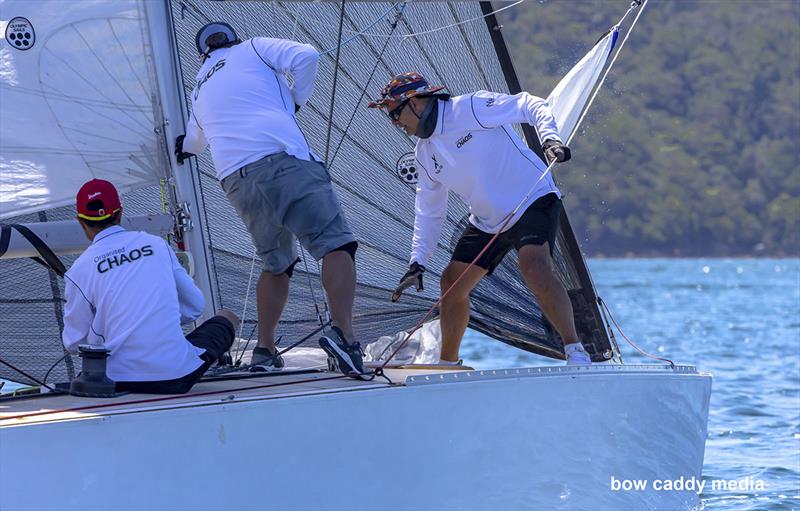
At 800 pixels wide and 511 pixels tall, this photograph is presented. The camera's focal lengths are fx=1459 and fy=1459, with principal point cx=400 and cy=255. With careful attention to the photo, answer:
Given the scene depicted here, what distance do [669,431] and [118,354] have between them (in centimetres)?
165

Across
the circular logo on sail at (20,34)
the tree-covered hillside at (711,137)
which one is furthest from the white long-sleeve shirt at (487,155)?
the tree-covered hillside at (711,137)

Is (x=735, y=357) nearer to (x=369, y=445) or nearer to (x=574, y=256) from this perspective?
(x=574, y=256)

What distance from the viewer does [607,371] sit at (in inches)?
162

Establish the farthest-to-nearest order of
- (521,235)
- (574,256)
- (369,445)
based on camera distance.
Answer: (574,256) < (521,235) < (369,445)

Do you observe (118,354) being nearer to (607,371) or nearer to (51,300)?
(607,371)

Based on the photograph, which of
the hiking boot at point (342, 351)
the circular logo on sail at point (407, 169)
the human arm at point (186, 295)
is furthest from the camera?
the circular logo on sail at point (407, 169)

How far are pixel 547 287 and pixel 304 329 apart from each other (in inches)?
58.1

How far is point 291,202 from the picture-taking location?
4.11 m

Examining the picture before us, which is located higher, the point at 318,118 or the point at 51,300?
the point at 318,118

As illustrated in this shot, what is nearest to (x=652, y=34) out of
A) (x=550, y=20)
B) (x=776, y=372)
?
(x=776, y=372)

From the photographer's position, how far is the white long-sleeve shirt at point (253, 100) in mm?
4199

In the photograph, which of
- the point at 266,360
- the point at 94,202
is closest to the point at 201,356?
the point at 94,202

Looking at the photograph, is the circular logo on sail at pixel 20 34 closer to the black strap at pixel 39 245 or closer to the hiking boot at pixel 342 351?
the black strap at pixel 39 245

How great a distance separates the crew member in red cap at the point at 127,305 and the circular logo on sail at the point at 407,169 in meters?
1.95
